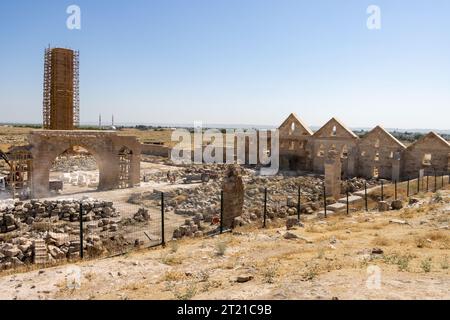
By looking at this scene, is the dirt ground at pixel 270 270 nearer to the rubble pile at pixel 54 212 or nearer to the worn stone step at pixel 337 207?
the worn stone step at pixel 337 207

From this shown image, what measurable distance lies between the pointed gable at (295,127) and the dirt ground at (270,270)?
26.3m

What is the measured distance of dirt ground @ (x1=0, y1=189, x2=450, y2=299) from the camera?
709 cm

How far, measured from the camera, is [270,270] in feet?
28.3

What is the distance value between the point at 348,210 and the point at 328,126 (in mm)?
19379

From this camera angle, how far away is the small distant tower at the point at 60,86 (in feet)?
132

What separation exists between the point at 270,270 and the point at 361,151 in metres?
29.5

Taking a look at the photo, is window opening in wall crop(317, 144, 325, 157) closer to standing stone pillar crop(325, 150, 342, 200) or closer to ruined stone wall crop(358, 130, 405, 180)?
ruined stone wall crop(358, 130, 405, 180)

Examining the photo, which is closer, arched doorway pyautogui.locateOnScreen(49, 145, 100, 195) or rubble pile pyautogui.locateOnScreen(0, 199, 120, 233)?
rubble pile pyautogui.locateOnScreen(0, 199, 120, 233)

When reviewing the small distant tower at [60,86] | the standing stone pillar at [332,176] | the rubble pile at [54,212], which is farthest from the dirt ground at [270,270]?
the small distant tower at [60,86]

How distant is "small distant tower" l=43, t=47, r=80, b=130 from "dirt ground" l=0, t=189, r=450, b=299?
32951 millimetres

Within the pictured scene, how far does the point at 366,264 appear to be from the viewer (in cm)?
887

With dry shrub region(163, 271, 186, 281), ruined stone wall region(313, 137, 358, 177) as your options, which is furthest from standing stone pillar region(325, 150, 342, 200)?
dry shrub region(163, 271, 186, 281)

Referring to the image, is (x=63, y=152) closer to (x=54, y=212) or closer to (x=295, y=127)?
(x=54, y=212)
